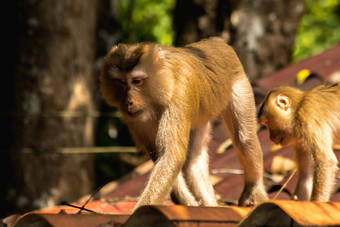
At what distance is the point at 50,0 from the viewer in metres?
8.68

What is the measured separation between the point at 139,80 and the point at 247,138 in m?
1.21

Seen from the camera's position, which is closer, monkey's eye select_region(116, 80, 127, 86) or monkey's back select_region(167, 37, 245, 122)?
monkey's eye select_region(116, 80, 127, 86)

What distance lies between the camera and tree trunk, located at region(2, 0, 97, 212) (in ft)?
28.2

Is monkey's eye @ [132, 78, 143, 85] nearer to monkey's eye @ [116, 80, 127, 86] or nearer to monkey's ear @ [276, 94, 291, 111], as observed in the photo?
monkey's eye @ [116, 80, 127, 86]

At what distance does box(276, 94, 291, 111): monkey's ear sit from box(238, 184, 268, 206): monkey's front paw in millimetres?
644

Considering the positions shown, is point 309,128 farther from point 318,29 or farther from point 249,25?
point 318,29

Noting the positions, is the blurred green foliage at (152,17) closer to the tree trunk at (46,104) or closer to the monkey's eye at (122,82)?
the tree trunk at (46,104)

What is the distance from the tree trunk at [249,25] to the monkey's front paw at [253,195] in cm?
380

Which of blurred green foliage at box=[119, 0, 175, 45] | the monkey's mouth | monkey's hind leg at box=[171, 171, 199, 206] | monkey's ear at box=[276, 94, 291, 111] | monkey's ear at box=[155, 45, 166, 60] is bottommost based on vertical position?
blurred green foliage at box=[119, 0, 175, 45]

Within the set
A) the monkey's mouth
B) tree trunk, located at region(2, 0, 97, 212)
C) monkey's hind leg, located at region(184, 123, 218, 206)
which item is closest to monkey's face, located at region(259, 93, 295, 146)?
monkey's hind leg, located at region(184, 123, 218, 206)

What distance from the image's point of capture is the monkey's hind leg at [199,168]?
198 inches

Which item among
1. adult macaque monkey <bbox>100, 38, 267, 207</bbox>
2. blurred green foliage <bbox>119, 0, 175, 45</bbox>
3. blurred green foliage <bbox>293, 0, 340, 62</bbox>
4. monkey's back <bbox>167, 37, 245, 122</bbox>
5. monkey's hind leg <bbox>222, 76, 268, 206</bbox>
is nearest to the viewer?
adult macaque monkey <bbox>100, 38, 267, 207</bbox>

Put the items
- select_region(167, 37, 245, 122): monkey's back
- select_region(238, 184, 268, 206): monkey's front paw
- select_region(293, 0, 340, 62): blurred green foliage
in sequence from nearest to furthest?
select_region(167, 37, 245, 122): monkey's back → select_region(238, 184, 268, 206): monkey's front paw → select_region(293, 0, 340, 62): blurred green foliage

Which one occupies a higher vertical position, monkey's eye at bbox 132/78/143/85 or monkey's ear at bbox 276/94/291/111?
monkey's eye at bbox 132/78/143/85
